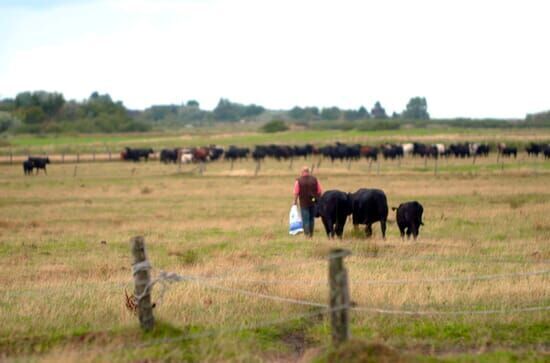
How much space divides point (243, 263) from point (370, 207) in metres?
5.72

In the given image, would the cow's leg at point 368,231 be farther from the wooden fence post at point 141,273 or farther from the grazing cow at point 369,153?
the grazing cow at point 369,153

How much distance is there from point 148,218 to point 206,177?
2299cm

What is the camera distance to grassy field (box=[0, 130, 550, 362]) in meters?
9.20

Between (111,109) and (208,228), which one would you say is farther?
(111,109)

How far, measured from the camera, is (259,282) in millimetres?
11906

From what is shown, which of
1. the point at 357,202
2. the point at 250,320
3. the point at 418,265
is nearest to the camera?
the point at 250,320

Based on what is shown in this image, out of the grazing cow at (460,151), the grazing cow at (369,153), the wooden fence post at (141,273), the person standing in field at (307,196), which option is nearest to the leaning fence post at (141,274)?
the wooden fence post at (141,273)

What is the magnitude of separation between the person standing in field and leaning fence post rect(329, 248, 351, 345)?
41.0ft

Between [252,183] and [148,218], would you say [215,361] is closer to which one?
[148,218]

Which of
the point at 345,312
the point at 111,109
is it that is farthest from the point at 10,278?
the point at 111,109

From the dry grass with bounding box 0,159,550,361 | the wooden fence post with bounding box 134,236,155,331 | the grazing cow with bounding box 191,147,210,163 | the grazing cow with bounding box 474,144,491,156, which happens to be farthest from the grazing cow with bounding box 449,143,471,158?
the wooden fence post with bounding box 134,236,155,331

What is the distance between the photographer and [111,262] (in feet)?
55.3

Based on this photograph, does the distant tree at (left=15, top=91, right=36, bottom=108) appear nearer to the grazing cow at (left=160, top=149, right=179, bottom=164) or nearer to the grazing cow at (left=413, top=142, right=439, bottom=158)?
the grazing cow at (left=160, top=149, right=179, bottom=164)

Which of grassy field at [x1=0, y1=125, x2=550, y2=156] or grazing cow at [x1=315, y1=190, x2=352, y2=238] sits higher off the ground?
grazing cow at [x1=315, y1=190, x2=352, y2=238]
